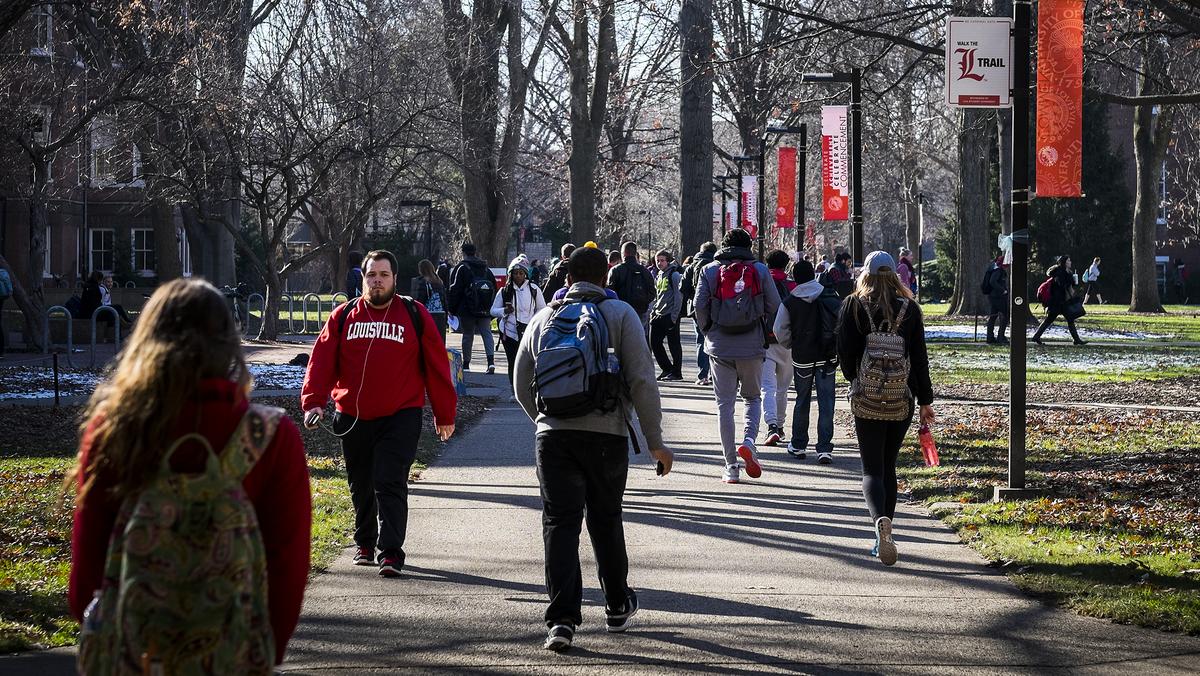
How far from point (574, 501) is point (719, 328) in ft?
16.7

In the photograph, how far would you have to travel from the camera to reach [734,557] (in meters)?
8.06

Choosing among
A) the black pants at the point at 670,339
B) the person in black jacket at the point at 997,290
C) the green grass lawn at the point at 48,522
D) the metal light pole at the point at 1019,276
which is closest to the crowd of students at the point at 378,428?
the green grass lawn at the point at 48,522

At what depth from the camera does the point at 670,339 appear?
67.8 ft

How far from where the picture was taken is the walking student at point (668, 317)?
65.4ft

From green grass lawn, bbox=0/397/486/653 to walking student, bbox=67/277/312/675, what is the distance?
956 millimetres

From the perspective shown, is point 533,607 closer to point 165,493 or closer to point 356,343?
point 356,343

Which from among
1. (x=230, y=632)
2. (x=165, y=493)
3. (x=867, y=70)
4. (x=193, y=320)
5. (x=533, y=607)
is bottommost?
(x=533, y=607)

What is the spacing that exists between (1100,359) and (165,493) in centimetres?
2279

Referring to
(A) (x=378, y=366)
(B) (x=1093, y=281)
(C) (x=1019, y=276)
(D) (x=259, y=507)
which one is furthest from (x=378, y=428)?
(B) (x=1093, y=281)

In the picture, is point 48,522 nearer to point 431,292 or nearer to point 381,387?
point 381,387

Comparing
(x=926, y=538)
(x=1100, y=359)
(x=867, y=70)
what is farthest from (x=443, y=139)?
(x=926, y=538)

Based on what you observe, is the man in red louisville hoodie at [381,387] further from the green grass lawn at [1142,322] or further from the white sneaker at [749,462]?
the green grass lawn at [1142,322]

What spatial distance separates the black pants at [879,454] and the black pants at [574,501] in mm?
2071

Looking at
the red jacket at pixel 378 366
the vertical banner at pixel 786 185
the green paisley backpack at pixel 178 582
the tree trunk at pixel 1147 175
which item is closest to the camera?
the green paisley backpack at pixel 178 582
